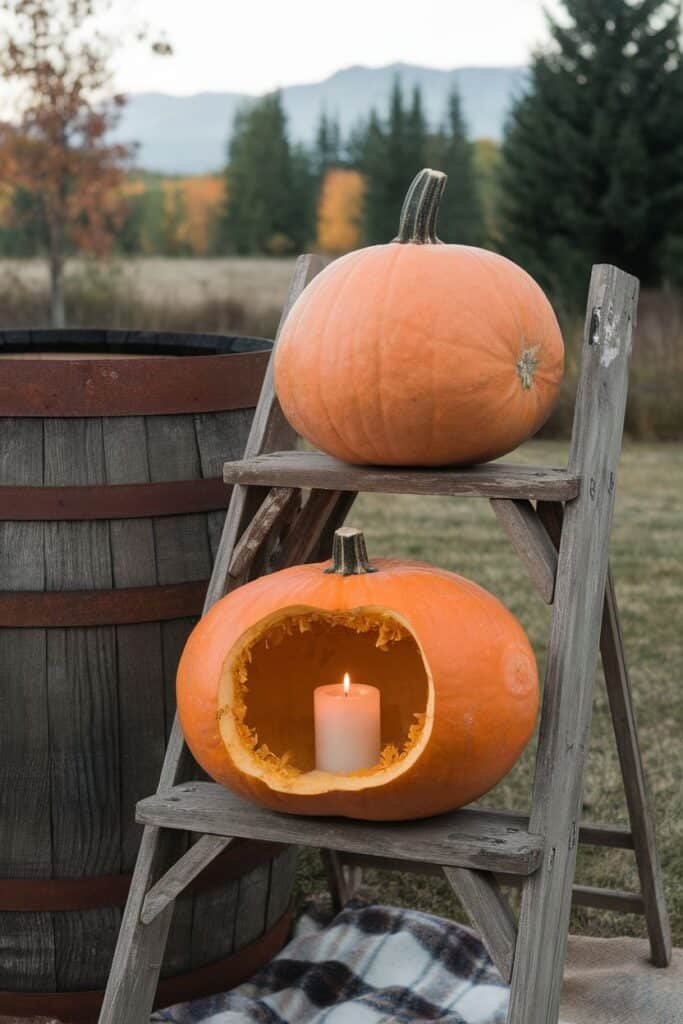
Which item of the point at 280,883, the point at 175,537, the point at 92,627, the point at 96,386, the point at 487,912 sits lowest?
the point at 280,883

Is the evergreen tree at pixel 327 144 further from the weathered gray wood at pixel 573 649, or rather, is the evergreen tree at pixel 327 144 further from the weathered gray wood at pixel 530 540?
the weathered gray wood at pixel 530 540

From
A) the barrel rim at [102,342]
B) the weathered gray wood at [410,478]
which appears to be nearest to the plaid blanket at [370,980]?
the weathered gray wood at [410,478]

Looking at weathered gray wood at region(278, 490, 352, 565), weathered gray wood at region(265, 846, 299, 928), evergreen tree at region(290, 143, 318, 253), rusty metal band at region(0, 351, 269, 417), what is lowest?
weathered gray wood at region(265, 846, 299, 928)

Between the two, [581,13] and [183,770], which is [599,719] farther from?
[581,13]

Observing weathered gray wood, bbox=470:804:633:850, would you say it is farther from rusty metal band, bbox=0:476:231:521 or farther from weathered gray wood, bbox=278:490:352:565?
rusty metal band, bbox=0:476:231:521

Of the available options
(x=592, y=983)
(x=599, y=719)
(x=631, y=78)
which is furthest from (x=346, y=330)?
(x=631, y=78)

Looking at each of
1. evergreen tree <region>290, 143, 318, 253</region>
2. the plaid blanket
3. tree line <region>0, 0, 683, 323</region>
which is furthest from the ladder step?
evergreen tree <region>290, 143, 318, 253</region>

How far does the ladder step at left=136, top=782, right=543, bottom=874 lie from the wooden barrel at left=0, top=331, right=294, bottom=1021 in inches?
13.6

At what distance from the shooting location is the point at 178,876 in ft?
7.39

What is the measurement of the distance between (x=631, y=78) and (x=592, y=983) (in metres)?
27.3

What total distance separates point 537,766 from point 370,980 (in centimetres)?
94

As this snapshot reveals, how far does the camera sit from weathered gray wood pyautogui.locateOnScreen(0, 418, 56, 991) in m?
2.54

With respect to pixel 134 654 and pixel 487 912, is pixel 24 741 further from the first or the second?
pixel 487 912

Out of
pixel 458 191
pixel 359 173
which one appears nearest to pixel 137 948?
pixel 458 191
